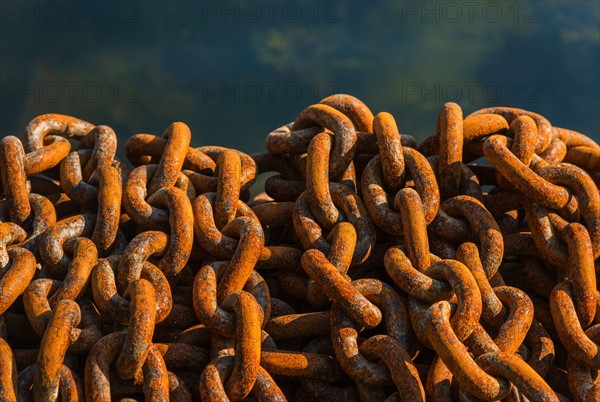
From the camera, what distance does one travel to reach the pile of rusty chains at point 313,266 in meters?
2.56

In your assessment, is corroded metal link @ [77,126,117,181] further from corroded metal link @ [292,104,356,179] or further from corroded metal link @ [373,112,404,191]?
corroded metal link @ [373,112,404,191]

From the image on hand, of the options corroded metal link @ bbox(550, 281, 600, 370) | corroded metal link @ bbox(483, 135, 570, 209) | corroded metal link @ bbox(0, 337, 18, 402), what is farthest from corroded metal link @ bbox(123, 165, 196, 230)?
corroded metal link @ bbox(550, 281, 600, 370)

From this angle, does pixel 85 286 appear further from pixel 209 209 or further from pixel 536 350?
pixel 536 350

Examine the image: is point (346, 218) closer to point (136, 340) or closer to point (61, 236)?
point (136, 340)

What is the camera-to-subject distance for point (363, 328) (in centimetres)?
276

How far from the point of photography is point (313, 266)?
2.78 meters

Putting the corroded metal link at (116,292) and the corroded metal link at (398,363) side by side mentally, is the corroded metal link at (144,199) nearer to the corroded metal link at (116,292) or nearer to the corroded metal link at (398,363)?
the corroded metal link at (116,292)

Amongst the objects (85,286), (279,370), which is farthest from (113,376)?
(279,370)

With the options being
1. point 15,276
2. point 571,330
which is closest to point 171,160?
point 15,276

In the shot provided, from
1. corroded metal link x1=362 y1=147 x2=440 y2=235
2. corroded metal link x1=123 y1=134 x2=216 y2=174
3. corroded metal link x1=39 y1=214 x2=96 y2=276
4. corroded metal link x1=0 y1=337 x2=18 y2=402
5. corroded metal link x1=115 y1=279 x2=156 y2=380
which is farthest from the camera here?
corroded metal link x1=123 y1=134 x2=216 y2=174

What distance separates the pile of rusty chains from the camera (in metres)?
2.56

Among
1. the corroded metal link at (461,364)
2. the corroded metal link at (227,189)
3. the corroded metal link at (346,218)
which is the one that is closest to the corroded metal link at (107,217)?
the corroded metal link at (227,189)

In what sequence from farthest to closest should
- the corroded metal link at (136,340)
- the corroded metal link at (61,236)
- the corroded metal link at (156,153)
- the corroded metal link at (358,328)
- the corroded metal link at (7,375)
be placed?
the corroded metal link at (156,153)
the corroded metal link at (61,236)
the corroded metal link at (358,328)
the corroded metal link at (136,340)
the corroded metal link at (7,375)

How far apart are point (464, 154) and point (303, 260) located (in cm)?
98
